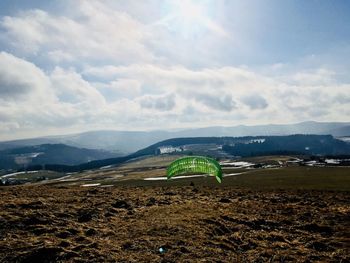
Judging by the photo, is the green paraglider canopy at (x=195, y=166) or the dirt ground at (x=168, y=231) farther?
the green paraglider canopy at (x=195, y=166)

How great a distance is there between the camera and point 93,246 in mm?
17953

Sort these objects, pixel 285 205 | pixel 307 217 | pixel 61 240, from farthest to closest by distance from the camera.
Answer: pixel 285 205
pixel 307 217
pixel 61 240

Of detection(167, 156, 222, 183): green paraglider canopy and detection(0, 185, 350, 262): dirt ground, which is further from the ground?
detection(167, 156, 222, 183): green paraglider canopy

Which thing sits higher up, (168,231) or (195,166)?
(195,166)

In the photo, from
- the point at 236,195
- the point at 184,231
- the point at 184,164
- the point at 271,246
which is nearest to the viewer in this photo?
the point at 271,246

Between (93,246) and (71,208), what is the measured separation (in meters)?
8.57

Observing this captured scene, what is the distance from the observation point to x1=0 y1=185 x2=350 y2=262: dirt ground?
56.9ft

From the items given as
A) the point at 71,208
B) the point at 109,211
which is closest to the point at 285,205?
the point at 109,211

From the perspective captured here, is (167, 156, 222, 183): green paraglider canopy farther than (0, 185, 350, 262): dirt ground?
Yes

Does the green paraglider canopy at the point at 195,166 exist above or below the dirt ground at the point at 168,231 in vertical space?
above

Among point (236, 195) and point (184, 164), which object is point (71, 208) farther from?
point (184, 164)

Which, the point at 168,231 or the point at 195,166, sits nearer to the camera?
the point at 168,231

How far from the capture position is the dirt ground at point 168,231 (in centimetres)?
1733

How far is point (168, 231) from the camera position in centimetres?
2119
